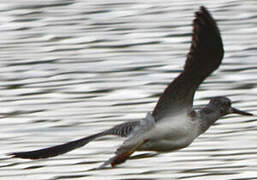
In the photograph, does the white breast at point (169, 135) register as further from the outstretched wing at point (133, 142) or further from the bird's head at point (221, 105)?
the bird's head at point (221, 105)

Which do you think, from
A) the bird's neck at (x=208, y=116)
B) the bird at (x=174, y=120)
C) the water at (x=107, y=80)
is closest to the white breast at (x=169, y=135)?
the bird at (x=174, y=120)

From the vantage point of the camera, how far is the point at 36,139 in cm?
1516

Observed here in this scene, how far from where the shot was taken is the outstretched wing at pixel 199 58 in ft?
36.2

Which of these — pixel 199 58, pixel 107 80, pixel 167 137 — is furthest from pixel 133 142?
pixel 107 80

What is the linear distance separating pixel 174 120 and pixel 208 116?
0.85 metres

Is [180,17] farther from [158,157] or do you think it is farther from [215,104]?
[215,104]

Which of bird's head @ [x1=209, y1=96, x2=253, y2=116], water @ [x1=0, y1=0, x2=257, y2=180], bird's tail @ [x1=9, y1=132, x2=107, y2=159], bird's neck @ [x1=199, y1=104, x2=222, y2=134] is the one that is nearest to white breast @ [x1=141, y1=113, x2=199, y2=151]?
bird's neck @ [x1=199, y1=104, x2=222, y2=134]

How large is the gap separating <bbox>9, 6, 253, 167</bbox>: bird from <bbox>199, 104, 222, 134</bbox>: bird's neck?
0.7 inches

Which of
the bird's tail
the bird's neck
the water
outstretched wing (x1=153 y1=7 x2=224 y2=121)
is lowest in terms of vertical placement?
the water

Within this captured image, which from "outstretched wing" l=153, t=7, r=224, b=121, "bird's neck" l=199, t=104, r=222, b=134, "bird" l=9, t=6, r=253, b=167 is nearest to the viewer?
"outstretched wing" l=153, t=7, r=224, b=121

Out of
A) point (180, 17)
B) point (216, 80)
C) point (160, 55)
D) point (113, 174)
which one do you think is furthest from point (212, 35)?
point (180, 17)

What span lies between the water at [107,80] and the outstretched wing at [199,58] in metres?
2.21

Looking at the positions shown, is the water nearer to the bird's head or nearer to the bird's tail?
the bird's head

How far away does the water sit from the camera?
14367mm
